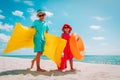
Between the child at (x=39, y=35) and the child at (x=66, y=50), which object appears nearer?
the child at (x=39, y=35)

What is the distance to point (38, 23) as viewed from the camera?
7.28m

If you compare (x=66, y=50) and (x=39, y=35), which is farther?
(x=66, y=50)

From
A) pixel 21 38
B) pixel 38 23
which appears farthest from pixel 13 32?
pixel 38 23

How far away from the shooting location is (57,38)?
25.5ft

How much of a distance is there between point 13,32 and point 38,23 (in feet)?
2.79

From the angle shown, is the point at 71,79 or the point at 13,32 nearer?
the point at 71,79

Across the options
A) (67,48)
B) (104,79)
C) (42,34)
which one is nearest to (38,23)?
(42,34)

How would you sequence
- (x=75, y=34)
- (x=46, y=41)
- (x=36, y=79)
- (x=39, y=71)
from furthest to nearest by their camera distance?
(x=75, y=34) < (x=46, y=41) < (x=39, y=71) < (x=36, y=79)

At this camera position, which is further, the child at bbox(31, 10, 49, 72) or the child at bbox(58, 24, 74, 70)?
the child at bbox(58, 24, 74, 70)

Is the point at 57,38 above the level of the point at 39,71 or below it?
above

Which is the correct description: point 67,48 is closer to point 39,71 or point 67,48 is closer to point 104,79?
point 39,71

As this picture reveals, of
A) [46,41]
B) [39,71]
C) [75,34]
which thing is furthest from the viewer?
[75,34]

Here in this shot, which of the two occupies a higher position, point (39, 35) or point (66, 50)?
point (39, 35)

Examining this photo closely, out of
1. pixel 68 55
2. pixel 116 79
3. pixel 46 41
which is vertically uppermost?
pixel 46 41
